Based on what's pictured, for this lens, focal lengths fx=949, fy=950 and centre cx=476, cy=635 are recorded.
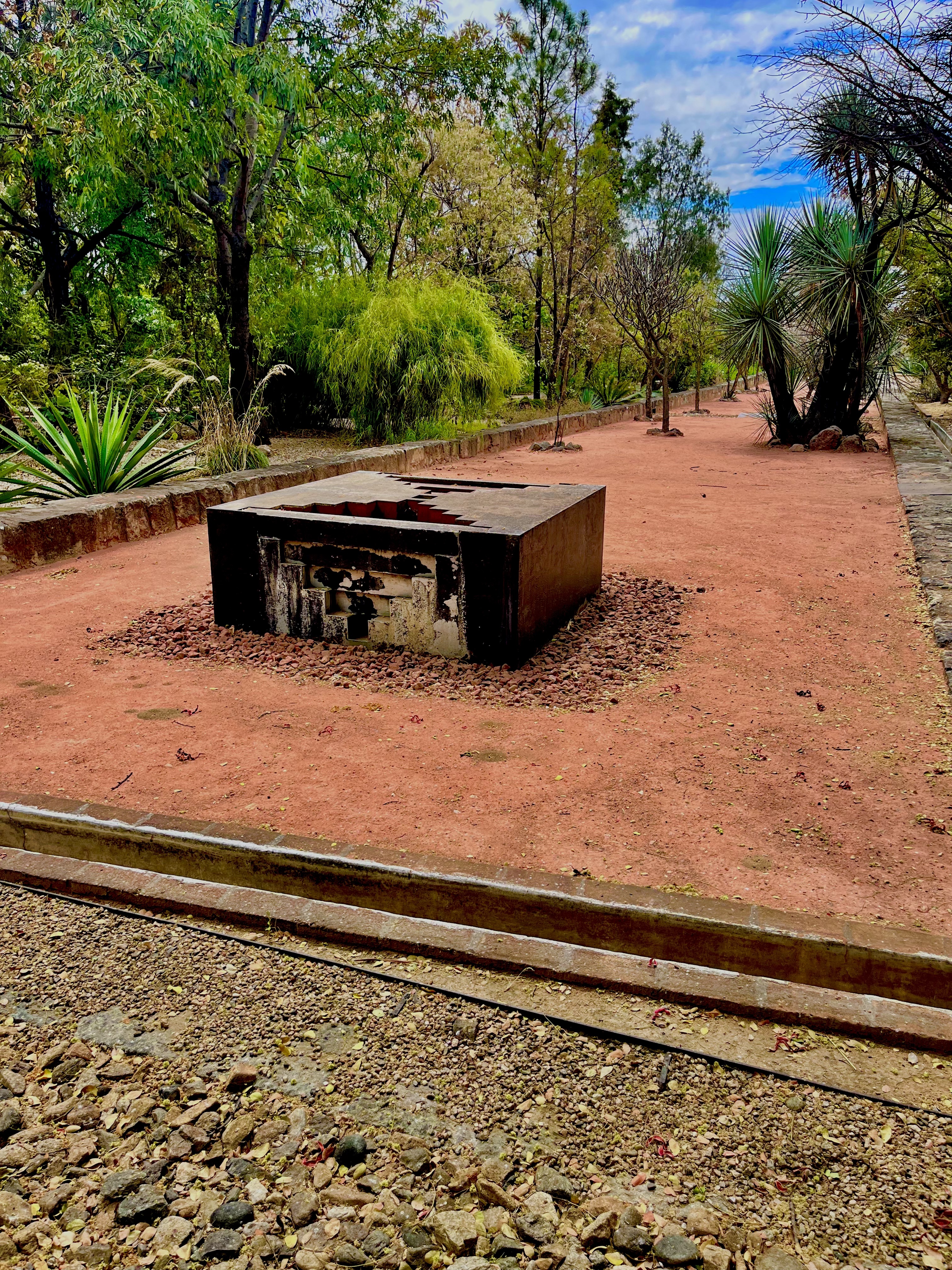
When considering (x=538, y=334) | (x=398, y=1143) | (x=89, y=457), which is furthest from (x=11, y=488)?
(x=538, y=334)

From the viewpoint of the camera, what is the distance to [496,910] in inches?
94.7

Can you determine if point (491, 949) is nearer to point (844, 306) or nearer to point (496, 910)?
point (496, 910)

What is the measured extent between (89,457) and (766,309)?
10061 mm

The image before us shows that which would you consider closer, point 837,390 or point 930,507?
point 930,507

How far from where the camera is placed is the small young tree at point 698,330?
22297 millimetres

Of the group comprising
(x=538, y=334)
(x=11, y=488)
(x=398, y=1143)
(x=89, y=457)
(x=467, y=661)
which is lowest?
(x=398, y=1143)

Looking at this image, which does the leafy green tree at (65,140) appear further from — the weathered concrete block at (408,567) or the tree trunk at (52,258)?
the weathered concrete block at (408,567)

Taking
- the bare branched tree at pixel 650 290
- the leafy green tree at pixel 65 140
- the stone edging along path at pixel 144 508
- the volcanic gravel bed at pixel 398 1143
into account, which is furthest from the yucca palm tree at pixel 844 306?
the volcanic gravel bed at pixel 398 1143

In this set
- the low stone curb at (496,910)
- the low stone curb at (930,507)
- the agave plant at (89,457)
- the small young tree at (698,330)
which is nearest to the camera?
the low stone curb at (496,910)

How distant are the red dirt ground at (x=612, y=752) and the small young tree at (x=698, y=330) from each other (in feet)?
59.4

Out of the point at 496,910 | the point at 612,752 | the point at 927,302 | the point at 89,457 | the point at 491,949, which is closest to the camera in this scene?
the point at 491,949

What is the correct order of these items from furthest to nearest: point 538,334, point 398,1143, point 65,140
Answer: point 538,334 → point 65,140 → point 398,1143

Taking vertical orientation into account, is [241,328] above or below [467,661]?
above

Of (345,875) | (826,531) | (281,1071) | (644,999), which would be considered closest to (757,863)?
(644,999)
